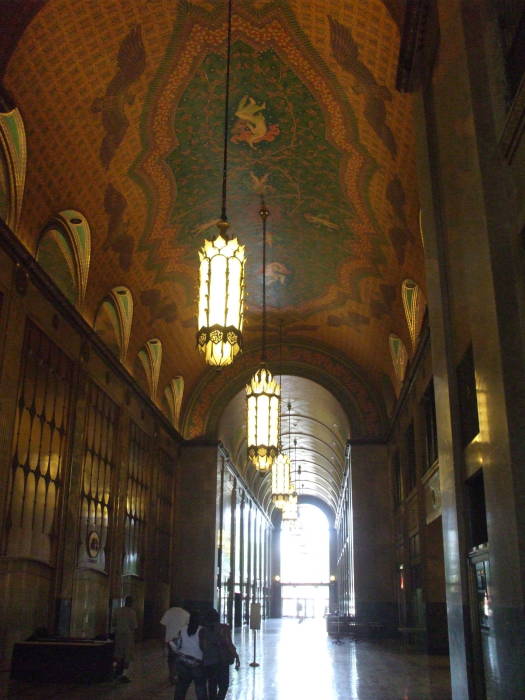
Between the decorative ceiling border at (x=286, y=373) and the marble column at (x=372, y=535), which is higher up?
the decorative ceiling border at (x=286, y=373)

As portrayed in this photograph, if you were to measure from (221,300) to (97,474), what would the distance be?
288 inches

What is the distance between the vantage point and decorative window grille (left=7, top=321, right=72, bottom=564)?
9.55 meters

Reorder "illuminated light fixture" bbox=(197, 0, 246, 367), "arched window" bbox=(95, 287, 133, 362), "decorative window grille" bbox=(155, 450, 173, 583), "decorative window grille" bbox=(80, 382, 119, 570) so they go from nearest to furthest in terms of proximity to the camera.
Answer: "illuminated light fixture" bbox=(197, 0, 246, 367)
"decorative window grille" bbox=(80, 382, 119, 570)
"arched window" bbox=(95, 287, 133, 362)
"decorative window grille" bbox=(155, 450, 173, 583)

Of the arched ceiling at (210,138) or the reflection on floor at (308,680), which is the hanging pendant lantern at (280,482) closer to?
the reflection on floor at (308,680)

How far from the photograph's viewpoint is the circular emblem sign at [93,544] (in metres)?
12.3

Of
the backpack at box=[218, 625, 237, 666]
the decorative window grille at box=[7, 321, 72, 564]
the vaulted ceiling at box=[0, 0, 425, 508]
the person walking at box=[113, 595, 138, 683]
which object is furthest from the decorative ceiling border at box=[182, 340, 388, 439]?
the backpack at box=[218, 625, 237, 666]

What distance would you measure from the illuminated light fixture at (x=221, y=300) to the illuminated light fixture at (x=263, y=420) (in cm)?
434

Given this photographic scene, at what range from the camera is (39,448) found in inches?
405

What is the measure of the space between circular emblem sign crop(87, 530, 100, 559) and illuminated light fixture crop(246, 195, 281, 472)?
3.54 m

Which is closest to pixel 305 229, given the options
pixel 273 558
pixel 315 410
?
pixel 315 410

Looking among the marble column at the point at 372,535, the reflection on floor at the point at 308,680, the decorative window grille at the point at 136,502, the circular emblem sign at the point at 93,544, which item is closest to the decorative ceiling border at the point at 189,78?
the decorative window grille at the point at 136,502

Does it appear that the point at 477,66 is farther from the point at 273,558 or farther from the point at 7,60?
the point at 273,558

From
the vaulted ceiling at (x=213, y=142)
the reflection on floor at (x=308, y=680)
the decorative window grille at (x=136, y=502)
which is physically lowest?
the reflection on floor at (x=308, y=680)

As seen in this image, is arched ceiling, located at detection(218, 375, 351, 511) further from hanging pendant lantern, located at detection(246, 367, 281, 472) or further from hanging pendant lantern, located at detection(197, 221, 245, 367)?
hanging pendant lantern, located at detection(197, 221, 245, 367)
